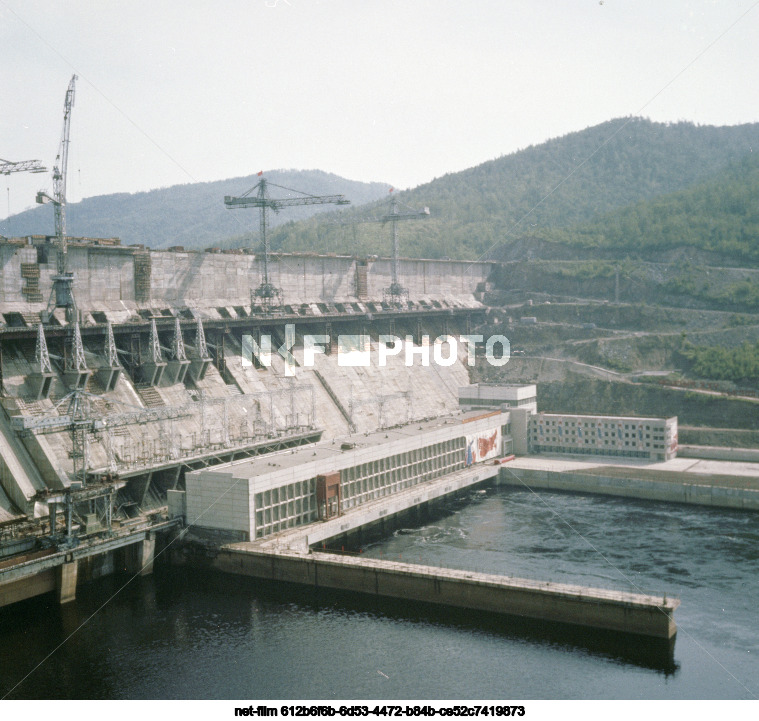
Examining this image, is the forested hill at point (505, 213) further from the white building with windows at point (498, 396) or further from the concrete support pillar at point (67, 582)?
the concrete support pillar at point (67, 582)

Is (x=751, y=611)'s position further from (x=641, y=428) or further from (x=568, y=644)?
(x=641, y=428)

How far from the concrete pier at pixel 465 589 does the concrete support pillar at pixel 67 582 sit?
27.6 ft

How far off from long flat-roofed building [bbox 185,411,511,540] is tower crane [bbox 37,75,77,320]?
17.6m

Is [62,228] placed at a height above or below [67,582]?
above

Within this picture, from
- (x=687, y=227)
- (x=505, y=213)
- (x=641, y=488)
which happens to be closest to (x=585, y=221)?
(x=687, y=227)

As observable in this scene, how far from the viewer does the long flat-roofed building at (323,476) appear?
173 feet

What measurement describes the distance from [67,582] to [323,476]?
1749 centimetres

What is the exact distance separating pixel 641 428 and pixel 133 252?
4774 cm

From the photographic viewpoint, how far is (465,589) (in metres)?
45.1

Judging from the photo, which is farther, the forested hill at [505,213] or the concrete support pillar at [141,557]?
the forested hill at [505,213]

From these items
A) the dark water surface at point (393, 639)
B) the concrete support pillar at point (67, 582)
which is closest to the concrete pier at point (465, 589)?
the dark water surface at point (393, 639)

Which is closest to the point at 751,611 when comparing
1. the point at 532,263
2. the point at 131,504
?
the point at 131,504

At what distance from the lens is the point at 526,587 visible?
43625mm

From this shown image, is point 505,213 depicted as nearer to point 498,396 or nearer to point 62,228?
point 498,396
